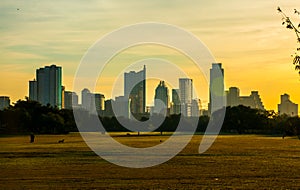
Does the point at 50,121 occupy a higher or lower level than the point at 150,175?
higher

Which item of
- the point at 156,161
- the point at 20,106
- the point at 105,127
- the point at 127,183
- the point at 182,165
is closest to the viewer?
the point at 127,183

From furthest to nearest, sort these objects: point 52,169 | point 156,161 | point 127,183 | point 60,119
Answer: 1. point 60,119
2. point 156,161
3. point 52,169
4. point 127,183

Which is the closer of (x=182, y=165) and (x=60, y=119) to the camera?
(x=182, y=165)

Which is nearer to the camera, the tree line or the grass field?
the grass field

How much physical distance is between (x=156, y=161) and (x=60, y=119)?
10956 centimetres

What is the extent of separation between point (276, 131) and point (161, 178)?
6054 inches

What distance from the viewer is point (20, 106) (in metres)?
166

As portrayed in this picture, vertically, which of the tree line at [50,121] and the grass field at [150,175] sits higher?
the tree line at [50,121]

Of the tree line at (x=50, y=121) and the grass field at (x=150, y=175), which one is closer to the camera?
the grass field at (x=150, y=175)

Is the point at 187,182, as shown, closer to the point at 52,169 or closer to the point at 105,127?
the point at 52,169

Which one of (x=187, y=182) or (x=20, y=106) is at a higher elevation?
(x=20, y=106)

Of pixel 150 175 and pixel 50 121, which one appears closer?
pixel 150 175

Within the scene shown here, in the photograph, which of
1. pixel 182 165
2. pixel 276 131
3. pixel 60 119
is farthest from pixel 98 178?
pixel 276 131

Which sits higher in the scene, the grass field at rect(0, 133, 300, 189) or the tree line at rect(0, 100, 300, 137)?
the tree line at rect(0, 100, 300, 137)
